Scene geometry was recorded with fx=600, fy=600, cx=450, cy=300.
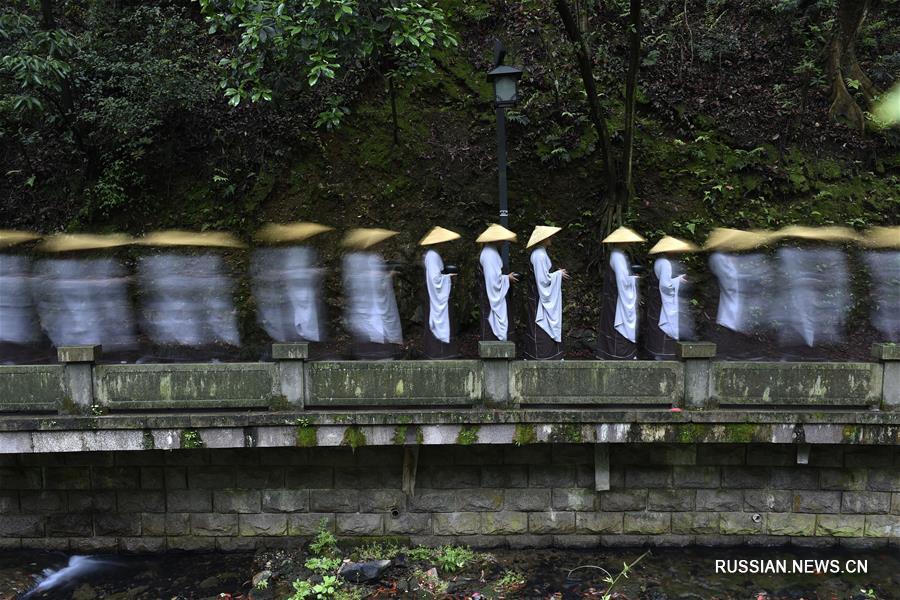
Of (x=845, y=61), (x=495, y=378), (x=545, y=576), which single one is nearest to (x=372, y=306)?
(x=495, y=378)

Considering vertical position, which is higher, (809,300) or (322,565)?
(809,300)

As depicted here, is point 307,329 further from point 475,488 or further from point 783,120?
point 783,120

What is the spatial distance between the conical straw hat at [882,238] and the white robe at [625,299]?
14.4ft

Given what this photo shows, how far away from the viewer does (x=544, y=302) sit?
309 inches

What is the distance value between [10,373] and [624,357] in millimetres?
7504

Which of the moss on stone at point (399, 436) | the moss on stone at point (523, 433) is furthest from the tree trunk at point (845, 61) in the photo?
the moss on stone at point (399, 436)

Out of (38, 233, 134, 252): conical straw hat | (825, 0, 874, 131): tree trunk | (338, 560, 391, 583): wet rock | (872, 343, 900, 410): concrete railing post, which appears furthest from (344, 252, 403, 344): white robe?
(825, 0, 874, 131): tree trunk

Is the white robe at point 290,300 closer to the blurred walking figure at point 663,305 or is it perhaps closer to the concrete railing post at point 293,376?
the concrete railing post at point 293,376

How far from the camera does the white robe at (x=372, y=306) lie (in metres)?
8.20

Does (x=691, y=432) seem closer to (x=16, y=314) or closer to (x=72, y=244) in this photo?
(x=72, y=244)

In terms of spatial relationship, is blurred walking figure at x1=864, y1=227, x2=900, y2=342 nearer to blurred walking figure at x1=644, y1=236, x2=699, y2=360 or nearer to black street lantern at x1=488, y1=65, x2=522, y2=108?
blurred walking figure at x1=644, y1=236, x2=699, y2=360

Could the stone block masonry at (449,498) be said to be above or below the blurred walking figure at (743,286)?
below

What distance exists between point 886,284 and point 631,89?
4.91 metres

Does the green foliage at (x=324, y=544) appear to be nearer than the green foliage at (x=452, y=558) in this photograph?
No
